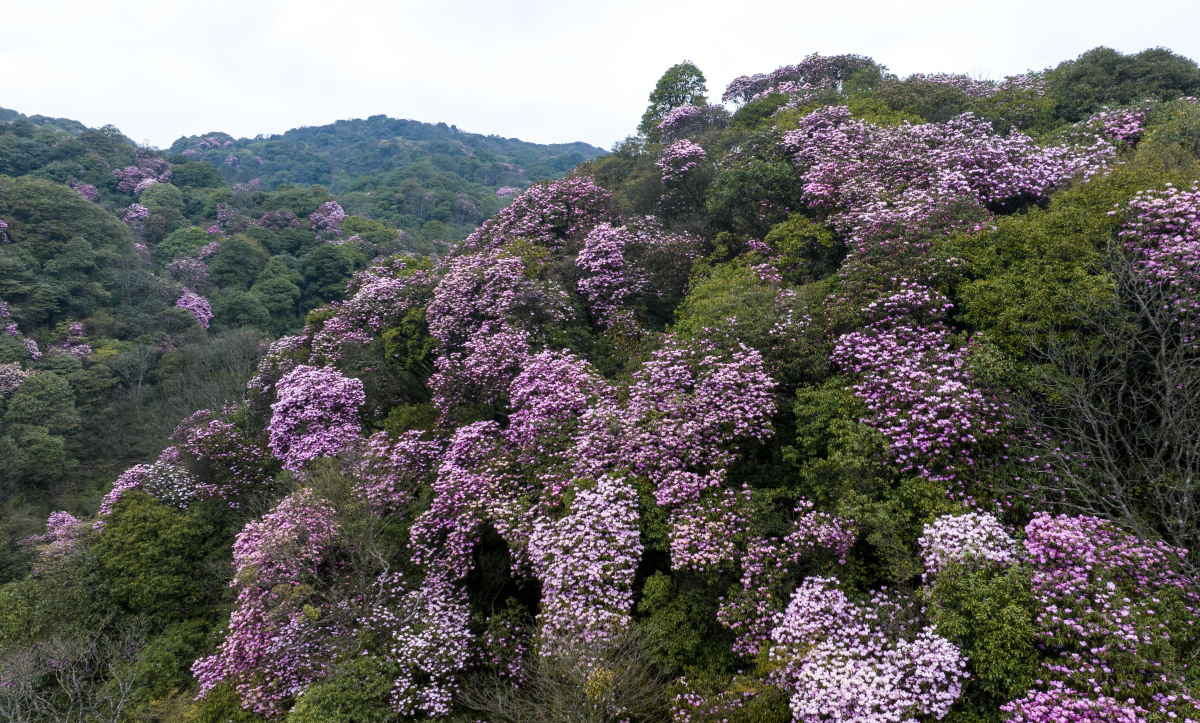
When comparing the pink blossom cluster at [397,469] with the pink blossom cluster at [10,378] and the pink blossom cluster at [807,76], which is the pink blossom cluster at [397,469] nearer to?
the pink blossom cluster at [807,76]

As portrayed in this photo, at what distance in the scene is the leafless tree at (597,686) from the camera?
873 centimetres

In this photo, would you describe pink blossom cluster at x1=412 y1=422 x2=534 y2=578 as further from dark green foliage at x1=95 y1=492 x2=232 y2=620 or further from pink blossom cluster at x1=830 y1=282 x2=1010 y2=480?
dark green foliage at x1=95 y1=492 x2=232 y2=620

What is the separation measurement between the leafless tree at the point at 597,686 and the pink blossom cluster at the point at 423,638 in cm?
167

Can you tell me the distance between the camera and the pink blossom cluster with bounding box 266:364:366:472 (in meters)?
18.8

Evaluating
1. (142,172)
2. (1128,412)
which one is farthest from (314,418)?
(142,172)

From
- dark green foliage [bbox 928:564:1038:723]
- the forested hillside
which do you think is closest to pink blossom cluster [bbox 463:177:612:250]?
dark green foliage [bbox 928:564:1038:723]

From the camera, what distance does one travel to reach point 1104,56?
862 inches

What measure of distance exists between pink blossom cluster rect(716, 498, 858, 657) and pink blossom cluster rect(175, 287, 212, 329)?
52.7 meters

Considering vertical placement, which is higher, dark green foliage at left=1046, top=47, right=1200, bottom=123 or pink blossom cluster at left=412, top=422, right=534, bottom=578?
dark green foliage at left=1046, top=47, right=1200, bottom=123

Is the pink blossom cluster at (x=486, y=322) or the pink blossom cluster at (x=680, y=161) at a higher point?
the pink blossom cluster at (x=680, y=161)

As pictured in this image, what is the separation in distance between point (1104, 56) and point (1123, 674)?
2704 cm

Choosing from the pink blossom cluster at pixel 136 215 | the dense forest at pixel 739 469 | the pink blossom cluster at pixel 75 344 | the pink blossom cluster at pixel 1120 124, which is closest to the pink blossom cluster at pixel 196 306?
the pink blossom cluster at pixel 75 344

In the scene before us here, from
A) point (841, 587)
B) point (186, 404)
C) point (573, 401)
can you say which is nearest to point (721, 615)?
point (841, 587)

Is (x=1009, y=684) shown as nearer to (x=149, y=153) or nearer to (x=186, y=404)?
(x=186, y=404)
